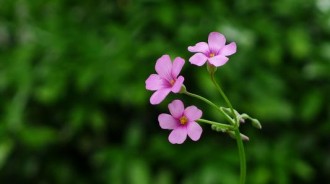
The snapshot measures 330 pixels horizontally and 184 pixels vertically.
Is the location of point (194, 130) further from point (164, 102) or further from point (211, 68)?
point (164, 102)

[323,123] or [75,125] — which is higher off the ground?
[75,125]

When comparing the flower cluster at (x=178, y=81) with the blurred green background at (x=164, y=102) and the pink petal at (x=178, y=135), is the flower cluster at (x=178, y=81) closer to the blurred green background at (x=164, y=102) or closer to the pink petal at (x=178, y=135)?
the pink petal at (x=178, y=135)

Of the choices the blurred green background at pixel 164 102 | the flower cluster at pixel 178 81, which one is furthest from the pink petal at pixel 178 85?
the blurred green background at pixel 164 102

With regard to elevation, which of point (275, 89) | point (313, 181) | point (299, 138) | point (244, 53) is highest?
point (244, 53)

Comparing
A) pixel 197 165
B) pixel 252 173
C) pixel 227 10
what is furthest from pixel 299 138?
pixel 227 10

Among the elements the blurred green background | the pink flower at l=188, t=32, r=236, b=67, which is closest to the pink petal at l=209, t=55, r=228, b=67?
the pink flower at l=188, t=32, r=236, b=67

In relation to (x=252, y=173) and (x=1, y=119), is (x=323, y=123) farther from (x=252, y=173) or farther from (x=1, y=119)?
Answer: (x=1, y=119)
